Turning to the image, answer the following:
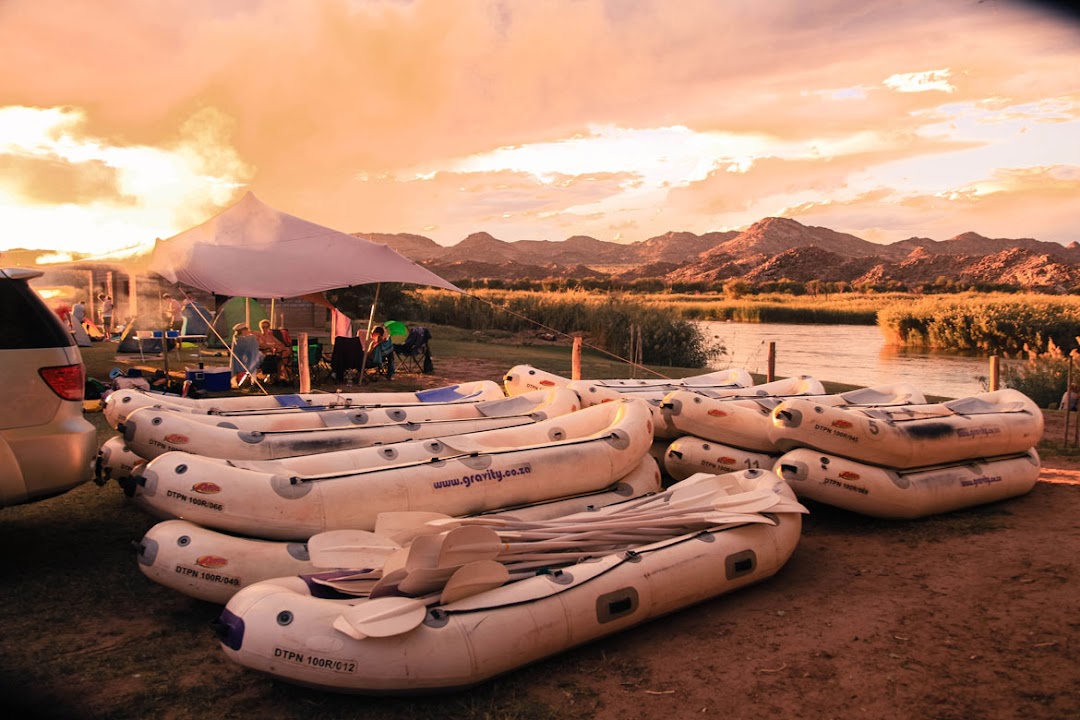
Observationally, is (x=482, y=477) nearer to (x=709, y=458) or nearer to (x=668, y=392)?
(x=709, y=458)

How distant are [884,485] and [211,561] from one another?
5215mm

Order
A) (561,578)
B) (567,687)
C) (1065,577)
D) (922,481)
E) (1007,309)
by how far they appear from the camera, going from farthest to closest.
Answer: (1007,309), (922,481), (1065,577), (561,578), (567,687)

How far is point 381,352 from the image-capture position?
1452 centimetres

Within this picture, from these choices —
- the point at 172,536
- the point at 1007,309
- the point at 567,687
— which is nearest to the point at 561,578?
the point at 567,687

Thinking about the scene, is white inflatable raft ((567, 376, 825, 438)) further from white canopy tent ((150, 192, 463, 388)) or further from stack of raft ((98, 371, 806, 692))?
white canopy tent ((150, 192, 463, 388))

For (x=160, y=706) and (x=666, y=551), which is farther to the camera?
(x=666, y=551)

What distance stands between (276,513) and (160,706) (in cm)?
148

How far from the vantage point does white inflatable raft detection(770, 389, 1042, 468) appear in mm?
6863

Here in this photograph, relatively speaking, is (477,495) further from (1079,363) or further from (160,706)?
(1079,363)

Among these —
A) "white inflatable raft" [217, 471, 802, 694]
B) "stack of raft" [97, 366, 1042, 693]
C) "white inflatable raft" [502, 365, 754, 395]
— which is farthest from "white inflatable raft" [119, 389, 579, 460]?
"white inflatable raft" [217, 471, 802, 694]

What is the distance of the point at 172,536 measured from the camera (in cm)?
487

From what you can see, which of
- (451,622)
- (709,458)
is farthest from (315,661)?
(709,458)

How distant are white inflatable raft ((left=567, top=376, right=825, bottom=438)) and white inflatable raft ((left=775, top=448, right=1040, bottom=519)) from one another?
52.2 inches

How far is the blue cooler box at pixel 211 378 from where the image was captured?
12.2 meters
